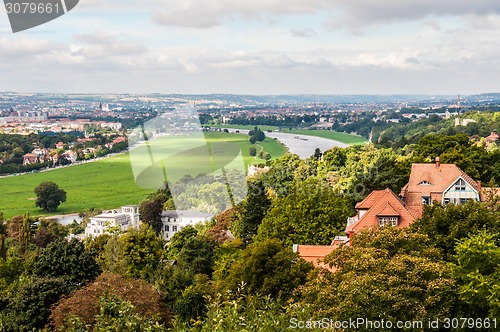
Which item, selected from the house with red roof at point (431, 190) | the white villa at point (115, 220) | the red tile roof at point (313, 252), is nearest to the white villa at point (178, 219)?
the white villa at point (115, 220)

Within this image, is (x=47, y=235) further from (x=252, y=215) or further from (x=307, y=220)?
(x=307, y=220)

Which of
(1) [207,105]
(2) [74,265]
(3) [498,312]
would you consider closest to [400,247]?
(3) [498,312]

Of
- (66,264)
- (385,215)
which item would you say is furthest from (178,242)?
(385,215)

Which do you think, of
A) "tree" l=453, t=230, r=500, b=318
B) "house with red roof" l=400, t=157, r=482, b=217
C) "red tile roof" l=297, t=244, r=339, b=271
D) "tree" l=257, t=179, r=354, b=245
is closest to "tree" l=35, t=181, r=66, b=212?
"tree" l=257, t=179, r=354, b=245

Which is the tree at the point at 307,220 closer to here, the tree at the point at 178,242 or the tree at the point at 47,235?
the tree at the point at 178,242

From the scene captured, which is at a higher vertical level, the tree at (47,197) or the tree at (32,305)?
the tree at (32,305)

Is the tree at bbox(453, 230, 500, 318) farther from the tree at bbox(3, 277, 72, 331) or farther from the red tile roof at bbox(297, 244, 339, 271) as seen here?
the tree at bbox(3, 277, 72, 331)

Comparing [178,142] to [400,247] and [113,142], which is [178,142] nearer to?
[400,247]
